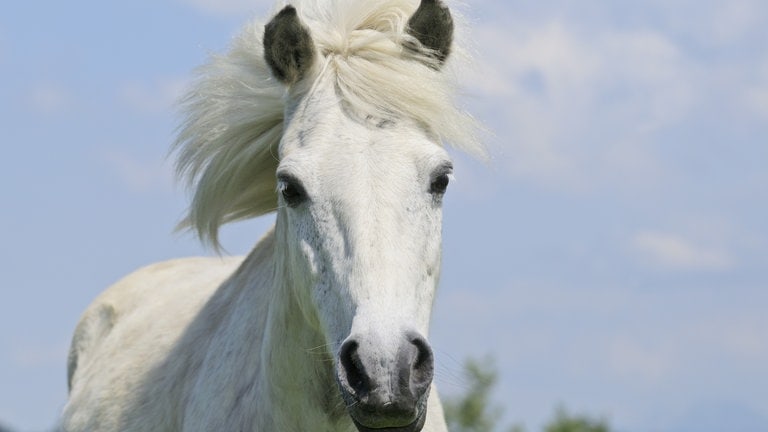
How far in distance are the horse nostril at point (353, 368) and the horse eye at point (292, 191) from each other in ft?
2.11

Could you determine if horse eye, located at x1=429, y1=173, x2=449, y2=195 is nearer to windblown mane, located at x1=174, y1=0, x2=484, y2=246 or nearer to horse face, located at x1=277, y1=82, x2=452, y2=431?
horse face, located at x1=277, y1=82, x2=452, y2=431

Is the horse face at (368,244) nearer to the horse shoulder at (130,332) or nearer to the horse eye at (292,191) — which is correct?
the horse eye at (292,191)

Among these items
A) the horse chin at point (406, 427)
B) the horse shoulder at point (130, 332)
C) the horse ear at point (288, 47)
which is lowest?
the horse shoulder at point (130, 332)

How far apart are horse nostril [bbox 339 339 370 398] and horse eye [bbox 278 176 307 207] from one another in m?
0.64

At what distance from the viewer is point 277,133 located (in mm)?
4516

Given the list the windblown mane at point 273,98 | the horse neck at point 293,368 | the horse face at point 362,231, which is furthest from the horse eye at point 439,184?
the horse neck at point 293,368

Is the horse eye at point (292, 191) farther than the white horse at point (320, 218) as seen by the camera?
Yes

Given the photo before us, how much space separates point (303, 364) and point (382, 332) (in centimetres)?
80

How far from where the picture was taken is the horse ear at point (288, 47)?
4219 mm

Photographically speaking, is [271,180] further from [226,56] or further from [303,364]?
[303,364]

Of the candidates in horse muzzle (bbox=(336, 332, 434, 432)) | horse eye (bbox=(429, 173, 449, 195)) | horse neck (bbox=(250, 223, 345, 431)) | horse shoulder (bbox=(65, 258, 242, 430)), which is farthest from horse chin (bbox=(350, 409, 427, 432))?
horse shoulder (bbox=(65, 258, 242, 430))

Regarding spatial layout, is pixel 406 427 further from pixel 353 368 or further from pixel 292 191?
pixel 292 191

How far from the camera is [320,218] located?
3.78 m

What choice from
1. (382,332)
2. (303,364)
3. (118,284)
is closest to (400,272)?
(382,332)
